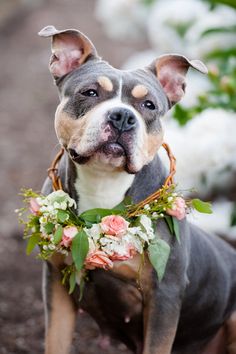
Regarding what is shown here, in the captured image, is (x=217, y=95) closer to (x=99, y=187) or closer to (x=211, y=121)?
(x=211, y=121)

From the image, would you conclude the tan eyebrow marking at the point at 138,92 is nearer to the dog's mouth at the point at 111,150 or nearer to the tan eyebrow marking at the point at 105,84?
the tan eyebrow marking at the point at 105,84

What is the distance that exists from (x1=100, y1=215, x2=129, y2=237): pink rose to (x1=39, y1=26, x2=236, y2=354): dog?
0.15 metres

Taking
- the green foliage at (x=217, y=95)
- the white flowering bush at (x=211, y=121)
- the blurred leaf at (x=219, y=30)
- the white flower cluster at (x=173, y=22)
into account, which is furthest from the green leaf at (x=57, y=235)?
the white flower cluster at (x=173, y=22)

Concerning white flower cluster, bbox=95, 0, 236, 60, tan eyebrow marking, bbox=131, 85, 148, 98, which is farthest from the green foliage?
tan eyebrow marking, bbox=131, 85, 148, 98

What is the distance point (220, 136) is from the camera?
5.05 metres

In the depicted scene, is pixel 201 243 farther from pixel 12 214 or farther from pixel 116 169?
pixel 12 214

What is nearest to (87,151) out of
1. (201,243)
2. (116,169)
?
(116,169)

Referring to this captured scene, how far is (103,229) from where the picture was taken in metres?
3.14

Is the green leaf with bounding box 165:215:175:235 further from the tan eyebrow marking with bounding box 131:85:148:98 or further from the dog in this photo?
the tan eyebrow marking with bounding box 131:85:148:98

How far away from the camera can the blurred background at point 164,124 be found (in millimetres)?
4699

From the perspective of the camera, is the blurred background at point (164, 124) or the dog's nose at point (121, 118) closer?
the dog's nose at point (121, 118)

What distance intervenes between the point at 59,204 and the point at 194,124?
217 cm

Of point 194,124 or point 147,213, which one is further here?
point 194,124

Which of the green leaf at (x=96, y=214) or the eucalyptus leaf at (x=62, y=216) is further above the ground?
the eucalyptus leaf at (x=62, y=216)
